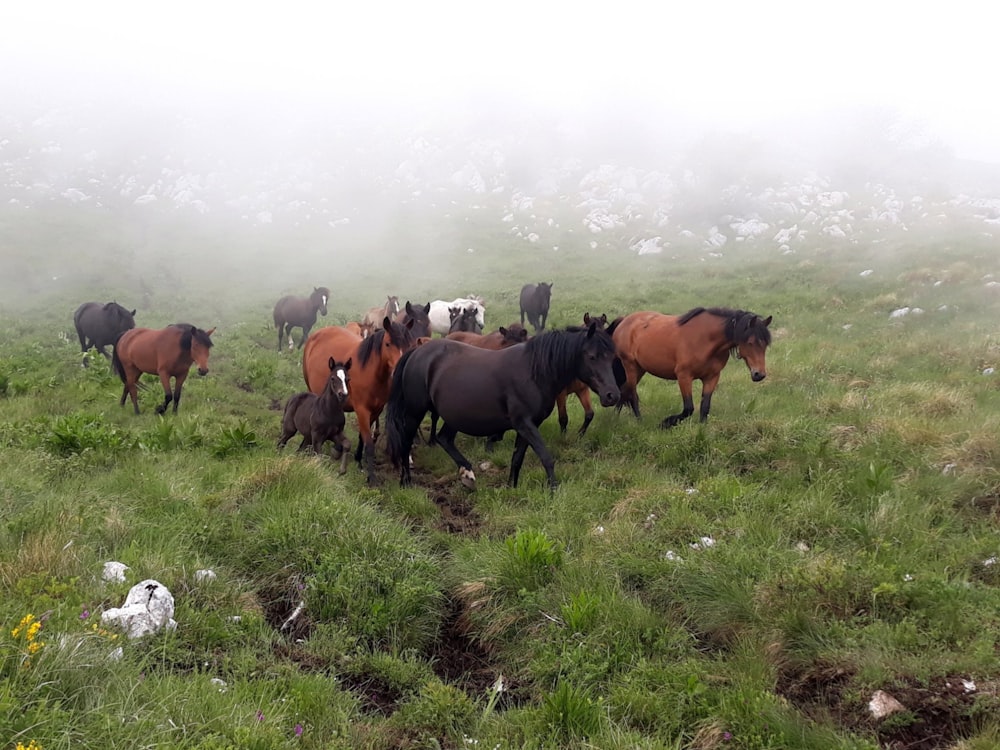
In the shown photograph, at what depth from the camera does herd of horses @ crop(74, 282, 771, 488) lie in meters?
7.27

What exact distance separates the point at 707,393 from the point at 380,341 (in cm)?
520

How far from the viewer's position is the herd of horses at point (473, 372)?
Result: 286 inches

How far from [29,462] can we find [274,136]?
75.9 m

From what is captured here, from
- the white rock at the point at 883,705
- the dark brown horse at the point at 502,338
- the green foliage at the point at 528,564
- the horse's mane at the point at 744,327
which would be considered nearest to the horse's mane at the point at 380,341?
the dark brown horse at the point at 502,338

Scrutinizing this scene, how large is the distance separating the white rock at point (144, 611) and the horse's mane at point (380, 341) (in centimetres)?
522

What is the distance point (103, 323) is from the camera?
585 inches

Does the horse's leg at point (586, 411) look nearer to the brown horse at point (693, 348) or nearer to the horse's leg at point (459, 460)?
the brown horse at point (693, 348)

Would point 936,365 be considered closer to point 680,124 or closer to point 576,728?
point 576,728

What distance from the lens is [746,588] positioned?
419 centimetres

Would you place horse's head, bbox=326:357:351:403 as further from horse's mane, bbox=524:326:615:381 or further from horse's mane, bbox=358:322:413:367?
A: horse's mane, bbox=524:326:615:381

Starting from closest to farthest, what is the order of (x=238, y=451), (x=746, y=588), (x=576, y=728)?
1. (x=576, y=728)
2. (x=746, y=588)
3. (x=238, y=451)

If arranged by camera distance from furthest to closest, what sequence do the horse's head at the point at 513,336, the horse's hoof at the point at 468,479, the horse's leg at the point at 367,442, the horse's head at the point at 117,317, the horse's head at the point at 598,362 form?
1. the horse's head at the point at 117,317
2. the horse's head at the point at 513,336
3. the horse's leg at the point at 367,442
4. the horse's hoof at the point at 468,479
5. the horse's head at the point at 598,362

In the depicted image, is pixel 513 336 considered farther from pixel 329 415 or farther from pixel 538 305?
pixel 538 305

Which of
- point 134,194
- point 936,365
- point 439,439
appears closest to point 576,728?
point 439,439
